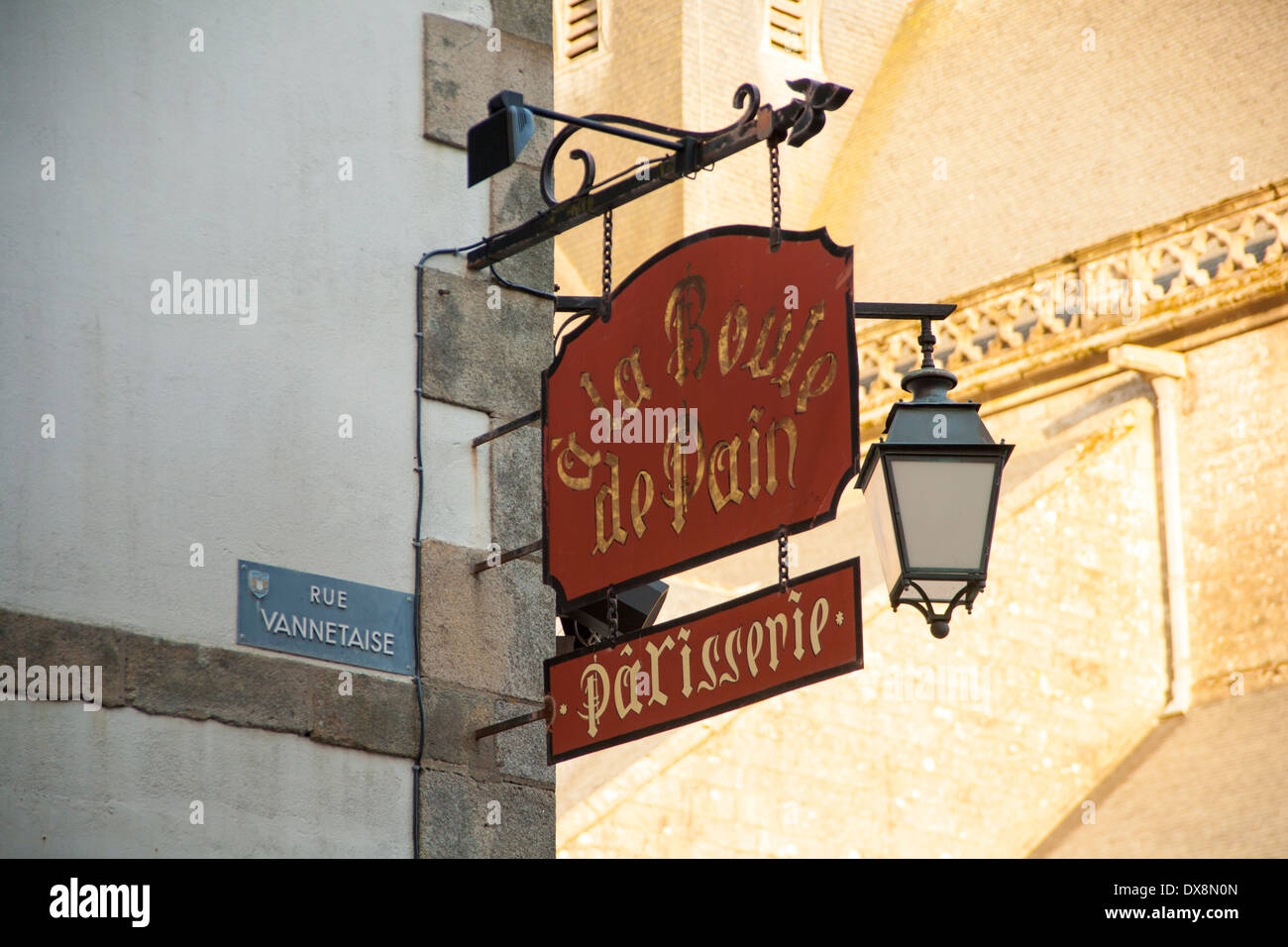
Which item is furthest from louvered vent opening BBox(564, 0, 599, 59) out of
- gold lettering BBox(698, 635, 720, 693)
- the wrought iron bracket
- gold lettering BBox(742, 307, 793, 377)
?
gold lettering BBox(698, 635, 720, 693)

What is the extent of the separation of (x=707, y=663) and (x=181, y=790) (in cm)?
134

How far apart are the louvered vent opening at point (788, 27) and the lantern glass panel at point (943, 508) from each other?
22.6m

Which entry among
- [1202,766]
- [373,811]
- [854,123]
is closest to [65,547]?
[373,811]

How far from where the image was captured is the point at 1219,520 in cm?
1788

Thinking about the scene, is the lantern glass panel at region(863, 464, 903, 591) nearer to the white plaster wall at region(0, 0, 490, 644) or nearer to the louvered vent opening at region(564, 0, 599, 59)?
the white plaster wall at region(0, 0, 490, 644)

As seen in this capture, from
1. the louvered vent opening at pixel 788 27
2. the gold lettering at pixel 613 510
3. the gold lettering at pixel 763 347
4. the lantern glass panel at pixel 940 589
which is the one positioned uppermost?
the louvered vent opening at pixel 788 27

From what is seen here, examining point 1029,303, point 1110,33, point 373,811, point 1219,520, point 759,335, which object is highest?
point 1110,33

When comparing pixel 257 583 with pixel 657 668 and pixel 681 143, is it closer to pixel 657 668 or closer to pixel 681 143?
pixel 657 668

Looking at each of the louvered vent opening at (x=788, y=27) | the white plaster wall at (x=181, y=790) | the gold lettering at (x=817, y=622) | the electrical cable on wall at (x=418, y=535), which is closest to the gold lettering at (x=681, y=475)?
the gold lettering at (x=817, y=622)

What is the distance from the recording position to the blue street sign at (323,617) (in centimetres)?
536

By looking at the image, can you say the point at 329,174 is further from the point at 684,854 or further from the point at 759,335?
the point at 684,854

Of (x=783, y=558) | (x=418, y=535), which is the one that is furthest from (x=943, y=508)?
A: (x=418, y=535)

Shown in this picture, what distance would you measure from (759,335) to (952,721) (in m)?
11.5

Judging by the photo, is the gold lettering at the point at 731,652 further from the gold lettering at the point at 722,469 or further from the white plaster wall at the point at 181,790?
the white plaster wall at the point at 181,790
